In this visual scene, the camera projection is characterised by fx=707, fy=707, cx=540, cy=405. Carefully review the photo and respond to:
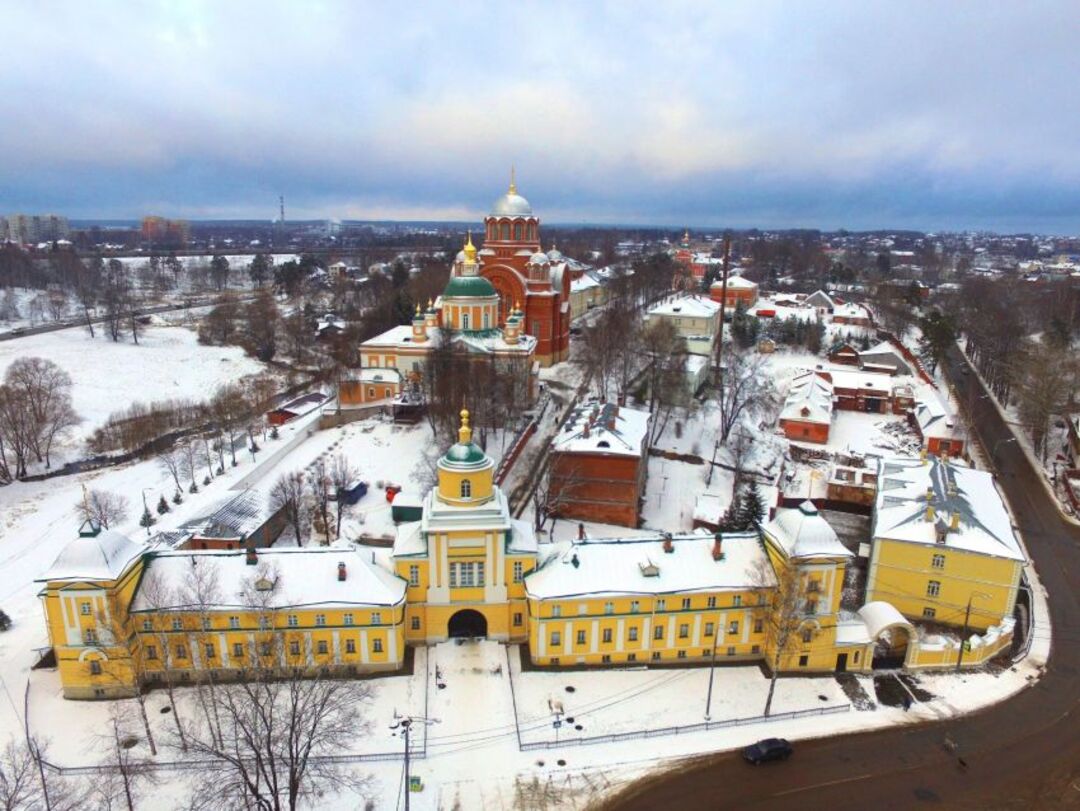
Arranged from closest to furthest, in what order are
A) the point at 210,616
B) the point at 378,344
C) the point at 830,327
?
the point at 210,616, the point at 378,344, the point at 830,327

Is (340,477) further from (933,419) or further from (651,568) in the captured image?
(933,419)

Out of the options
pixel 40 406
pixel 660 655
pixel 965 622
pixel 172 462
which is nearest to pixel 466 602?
pixel 660 655

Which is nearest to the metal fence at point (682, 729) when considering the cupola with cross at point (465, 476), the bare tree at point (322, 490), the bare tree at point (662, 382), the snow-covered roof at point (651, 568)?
the snow-covered roof at point (651, 568)

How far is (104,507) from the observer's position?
3136 cm

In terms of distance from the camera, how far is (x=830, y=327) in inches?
2985

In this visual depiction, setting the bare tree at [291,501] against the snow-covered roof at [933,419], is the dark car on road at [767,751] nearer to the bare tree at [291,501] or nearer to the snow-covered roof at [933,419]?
the bare tree at [291,501]

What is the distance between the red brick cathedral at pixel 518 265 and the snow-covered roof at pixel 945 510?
29162 millimetres

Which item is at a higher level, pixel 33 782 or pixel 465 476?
pixel 465 476

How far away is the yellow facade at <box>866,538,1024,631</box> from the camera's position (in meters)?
25.5

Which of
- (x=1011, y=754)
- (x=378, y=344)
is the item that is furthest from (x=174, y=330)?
(x=1011, y=754)

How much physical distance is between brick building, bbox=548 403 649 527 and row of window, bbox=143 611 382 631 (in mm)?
11022

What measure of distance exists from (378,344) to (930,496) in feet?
114

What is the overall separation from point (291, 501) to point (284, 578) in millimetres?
7780

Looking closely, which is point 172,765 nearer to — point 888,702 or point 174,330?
point 888,702
